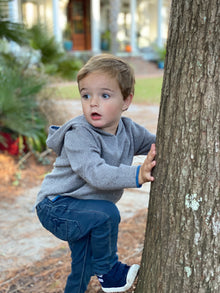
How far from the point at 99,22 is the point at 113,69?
21.8m

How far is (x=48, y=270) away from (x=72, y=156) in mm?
1191

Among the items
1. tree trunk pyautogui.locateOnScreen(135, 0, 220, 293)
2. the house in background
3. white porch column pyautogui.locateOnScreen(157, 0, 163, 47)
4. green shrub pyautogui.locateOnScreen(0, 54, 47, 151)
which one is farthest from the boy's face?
white porch column pyautogui.locateOnScreen(157, 0, 163, 47)

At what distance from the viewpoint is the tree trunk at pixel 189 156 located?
1563mm

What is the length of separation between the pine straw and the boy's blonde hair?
1.18 metres

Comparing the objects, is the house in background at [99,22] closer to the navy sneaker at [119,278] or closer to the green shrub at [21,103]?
the green shrub at [21,103]

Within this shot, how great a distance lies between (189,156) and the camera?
164 centimetres

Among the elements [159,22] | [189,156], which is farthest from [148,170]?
[159,22]

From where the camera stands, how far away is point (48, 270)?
2.74 m

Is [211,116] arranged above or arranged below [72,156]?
above

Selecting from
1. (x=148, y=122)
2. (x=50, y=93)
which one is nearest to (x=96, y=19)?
(x=148, y=122)

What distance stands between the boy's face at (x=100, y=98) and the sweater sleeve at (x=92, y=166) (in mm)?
100

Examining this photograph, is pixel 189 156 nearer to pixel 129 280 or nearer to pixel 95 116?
pixel 95 116

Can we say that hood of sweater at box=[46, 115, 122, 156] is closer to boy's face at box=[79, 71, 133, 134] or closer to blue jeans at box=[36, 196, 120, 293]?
boy's face at box=[79, 71, 133, 134]

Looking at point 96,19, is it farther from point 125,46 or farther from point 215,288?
point 215,288
